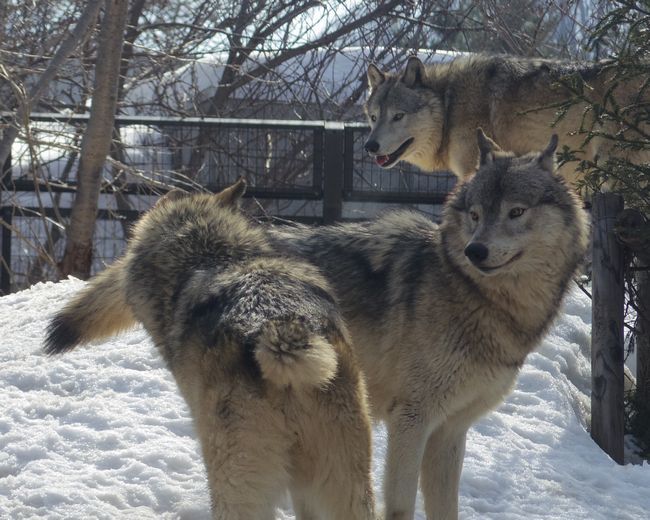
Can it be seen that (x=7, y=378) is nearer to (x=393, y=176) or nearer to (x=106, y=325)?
(x=106, y=325)

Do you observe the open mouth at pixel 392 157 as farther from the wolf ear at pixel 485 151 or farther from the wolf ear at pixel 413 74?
the wolf ear at pixel 485 151

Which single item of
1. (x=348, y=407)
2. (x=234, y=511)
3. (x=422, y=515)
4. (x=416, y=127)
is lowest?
(x=422, y=515)

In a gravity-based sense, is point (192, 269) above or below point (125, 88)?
below

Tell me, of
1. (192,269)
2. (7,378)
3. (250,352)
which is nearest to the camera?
(250,352)

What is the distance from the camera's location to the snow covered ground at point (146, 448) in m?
4.53

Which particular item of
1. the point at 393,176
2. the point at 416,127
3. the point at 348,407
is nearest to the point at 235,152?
the point at 393,176

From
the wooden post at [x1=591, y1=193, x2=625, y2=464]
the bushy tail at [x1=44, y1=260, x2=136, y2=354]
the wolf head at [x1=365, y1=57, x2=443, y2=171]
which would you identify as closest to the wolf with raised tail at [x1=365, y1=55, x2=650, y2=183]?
the wolf head at [x1=365, y1=57, x2=443, y2=171]

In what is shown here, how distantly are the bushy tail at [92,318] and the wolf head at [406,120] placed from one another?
3.72 meters

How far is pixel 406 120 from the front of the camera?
801 centimetres

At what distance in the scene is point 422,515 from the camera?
197 inches

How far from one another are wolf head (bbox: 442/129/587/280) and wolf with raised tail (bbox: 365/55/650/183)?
260 cm

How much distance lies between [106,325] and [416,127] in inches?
159

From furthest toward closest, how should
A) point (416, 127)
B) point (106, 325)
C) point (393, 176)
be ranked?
point (393, 176)
point (416, 127)
point (106, 325)

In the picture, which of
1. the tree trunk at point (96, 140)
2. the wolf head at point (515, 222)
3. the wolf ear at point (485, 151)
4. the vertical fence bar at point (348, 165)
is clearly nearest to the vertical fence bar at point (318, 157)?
the vertical fence bar at point (348, 165)
